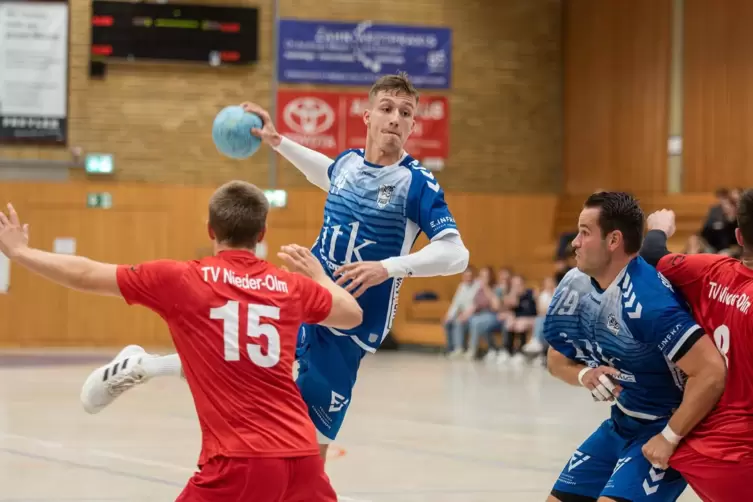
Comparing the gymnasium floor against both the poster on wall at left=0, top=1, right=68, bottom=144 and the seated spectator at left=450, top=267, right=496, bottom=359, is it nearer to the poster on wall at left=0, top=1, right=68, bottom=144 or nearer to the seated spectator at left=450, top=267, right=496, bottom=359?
the seated spectator at left=450, top=267, right=496, bottom=359

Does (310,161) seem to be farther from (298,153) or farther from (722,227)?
(722,227)

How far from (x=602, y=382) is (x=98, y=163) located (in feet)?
60.3

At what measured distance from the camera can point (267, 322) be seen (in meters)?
3.92

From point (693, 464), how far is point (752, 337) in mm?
514

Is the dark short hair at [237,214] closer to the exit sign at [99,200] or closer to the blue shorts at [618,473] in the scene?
the blue shorts at [618,473]

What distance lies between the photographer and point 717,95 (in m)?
21.1

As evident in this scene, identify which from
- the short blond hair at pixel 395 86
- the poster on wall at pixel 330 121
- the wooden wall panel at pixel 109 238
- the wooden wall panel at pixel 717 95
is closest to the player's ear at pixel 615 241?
the short blond hair at pixel 395 86

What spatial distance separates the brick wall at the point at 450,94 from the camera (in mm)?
21797

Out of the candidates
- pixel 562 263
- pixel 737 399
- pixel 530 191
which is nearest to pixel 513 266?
pixel 530 191

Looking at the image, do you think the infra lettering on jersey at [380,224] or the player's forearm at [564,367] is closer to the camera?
the player's forearm at [564,367]

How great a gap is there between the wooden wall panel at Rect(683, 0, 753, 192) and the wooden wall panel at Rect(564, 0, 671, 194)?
0.59 meters

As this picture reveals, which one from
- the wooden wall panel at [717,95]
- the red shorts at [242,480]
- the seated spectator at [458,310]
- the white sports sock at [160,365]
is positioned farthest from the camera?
the wooden wall panel at [717,95]

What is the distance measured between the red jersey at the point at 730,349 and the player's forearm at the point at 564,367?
1.96ft

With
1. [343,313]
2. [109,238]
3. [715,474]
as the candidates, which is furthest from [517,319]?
[343,313]
